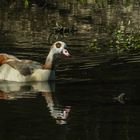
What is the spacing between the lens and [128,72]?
81.4ft

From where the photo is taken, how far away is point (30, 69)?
24062 mm

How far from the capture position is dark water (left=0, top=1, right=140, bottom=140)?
17022 millimetres

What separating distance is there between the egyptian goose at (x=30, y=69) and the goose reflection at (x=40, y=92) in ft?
0.84

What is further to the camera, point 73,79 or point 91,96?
point 73,79

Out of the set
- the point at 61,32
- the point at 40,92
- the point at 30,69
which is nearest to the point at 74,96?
the point at 40,92

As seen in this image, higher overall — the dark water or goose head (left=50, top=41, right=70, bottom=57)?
goose head (left=50, top=41, right=70, bottom=57)

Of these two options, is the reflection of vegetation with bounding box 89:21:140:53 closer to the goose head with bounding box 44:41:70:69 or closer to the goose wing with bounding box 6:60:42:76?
the goose head with bounding box 44:41:70:69

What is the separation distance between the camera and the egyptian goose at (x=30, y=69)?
23906 mm

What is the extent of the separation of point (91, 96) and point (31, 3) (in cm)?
3668

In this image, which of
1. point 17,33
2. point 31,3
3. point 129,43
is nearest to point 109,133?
point 129,43

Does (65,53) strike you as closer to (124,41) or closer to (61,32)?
(124,41)

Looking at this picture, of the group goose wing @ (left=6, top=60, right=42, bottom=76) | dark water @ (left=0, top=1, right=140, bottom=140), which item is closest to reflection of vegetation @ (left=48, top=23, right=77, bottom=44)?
dark water @ (left=0, top=1, right=140, bottom=140)

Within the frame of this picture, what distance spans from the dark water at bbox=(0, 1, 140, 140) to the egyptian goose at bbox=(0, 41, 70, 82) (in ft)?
1.17

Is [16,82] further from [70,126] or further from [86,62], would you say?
[70,126]
